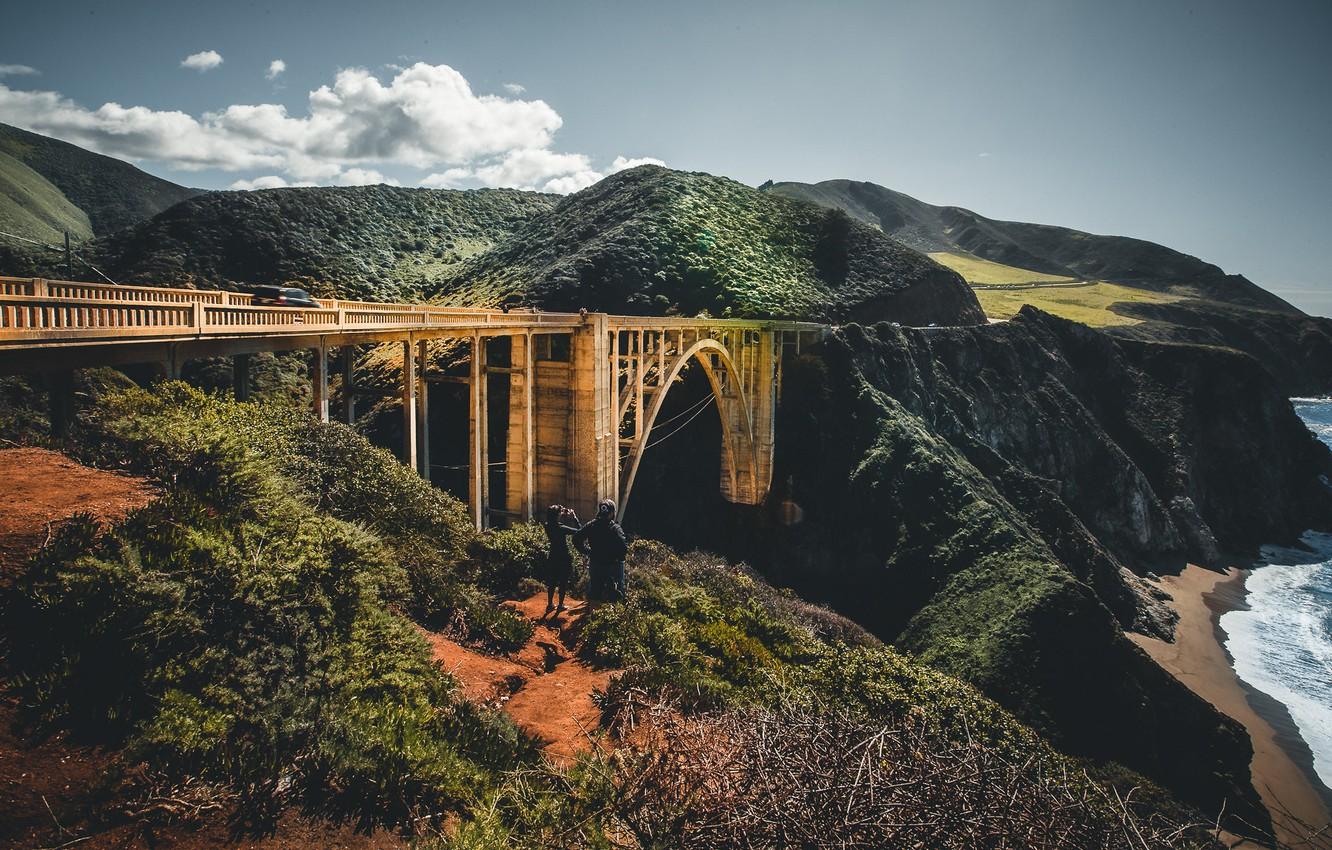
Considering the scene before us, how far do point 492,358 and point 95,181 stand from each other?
90.9m

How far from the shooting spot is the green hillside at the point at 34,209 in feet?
185

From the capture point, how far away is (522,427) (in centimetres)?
1709

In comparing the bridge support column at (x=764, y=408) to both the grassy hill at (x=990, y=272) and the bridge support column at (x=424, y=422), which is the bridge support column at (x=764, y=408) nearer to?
the bridge support column at (x=424, y=422)

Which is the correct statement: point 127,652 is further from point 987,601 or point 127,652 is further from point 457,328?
point 987,601

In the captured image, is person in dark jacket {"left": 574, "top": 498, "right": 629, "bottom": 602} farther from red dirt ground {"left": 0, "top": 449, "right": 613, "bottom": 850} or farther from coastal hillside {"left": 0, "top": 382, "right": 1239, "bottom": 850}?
coastal hillside {"left": 0, "top": 382, "right": 1239, "bottom": 850}

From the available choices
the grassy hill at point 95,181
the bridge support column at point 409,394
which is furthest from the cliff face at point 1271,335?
the grassy hill at point 95,181

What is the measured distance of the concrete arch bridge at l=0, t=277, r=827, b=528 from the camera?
24.9ft

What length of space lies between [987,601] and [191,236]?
48318 millimetres

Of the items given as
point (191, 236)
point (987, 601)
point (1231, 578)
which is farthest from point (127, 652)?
point (1231, 578)

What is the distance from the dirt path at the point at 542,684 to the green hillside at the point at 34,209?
62.6 metres

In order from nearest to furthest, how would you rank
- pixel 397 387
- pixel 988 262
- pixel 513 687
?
pixel 513 687 < pixel 397 387 < pixel 988 262

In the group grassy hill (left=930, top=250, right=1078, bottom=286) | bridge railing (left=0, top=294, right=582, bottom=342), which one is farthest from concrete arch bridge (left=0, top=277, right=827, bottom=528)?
grassy hill (left=930, top=250, right=1078, bottom=286)

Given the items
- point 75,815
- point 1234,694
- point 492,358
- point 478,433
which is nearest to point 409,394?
point 478,433

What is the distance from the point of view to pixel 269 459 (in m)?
8.36
